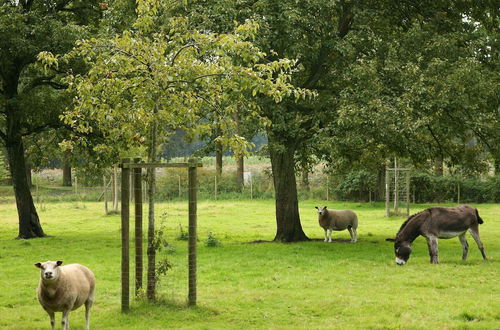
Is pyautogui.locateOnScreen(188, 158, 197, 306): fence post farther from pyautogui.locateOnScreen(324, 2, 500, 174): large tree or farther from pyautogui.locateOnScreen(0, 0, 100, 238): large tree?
pyautogui.locateOnScreen(0, 0, 100, 238): large tree

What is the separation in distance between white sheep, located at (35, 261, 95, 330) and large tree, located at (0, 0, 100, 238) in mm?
14242

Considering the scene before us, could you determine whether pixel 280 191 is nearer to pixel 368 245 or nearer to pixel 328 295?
pixel 368 245

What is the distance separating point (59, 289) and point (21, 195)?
18073 millimetres

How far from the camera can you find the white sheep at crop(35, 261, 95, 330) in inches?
398

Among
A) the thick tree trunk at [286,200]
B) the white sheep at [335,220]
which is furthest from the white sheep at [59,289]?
the white sheep at [335,220]

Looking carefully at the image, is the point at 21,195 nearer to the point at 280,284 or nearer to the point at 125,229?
the point at 280,284

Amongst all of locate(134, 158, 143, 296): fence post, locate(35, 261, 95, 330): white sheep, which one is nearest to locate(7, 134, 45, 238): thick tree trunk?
locate(134, 158, 143, 296): fence post

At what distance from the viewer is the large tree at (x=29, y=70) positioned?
23812mm

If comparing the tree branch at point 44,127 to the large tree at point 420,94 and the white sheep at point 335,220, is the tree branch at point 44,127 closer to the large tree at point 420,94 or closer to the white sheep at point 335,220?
the white sheep at point 335,220

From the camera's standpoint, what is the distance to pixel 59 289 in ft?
33.8

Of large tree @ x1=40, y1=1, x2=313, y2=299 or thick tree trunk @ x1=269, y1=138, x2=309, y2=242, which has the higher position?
large tree @ x1=40, y1=1, x2=313, y2=299

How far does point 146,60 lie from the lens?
12570 mm

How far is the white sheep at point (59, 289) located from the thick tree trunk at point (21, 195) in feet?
57.1

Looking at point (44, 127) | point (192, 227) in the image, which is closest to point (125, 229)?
point (192, 227)
